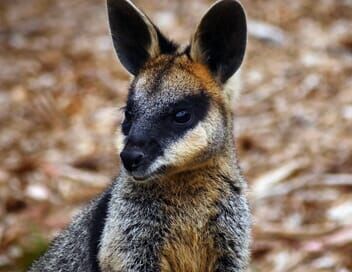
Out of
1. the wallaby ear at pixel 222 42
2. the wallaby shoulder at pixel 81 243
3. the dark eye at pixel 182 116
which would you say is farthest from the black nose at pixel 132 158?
the wallaby ear at pixel 222 42

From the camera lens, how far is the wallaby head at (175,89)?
16.4 ft

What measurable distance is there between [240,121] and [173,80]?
4871 mm

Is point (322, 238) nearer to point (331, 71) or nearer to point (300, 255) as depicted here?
point (300, 255)

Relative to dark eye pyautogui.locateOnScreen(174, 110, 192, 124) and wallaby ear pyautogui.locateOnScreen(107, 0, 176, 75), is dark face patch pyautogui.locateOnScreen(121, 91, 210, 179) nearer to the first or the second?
dark eye pyautogui.locateOnScreen(174, 110, 192, 124)

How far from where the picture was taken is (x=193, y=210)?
5246 mm

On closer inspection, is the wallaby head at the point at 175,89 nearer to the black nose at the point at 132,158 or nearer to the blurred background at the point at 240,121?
the black nose at the point at 132,158

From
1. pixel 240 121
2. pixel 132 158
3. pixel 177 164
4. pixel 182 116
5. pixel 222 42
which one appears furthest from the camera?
pixel 240 121

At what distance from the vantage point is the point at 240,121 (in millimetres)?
10047

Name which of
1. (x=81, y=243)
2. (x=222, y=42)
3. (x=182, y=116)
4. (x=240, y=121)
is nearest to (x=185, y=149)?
(x=182, y=116)

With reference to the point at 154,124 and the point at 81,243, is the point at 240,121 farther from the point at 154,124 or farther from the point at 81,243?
the point at 154,124

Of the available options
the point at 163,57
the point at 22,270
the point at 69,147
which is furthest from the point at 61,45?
the point at 163,57

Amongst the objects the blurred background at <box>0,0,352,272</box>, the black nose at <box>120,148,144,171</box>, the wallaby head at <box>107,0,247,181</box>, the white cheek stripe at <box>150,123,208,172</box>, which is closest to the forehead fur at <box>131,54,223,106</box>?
the wallaby head at <box>107,0,247,181</box>

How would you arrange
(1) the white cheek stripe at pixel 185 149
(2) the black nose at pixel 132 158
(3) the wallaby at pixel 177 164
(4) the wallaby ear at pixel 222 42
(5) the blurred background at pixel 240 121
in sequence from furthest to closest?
(5) the blurred background at pixel 240 121 → (4) the wallaby ear at pixel 222 42 → (3) the wallaby at pixel 177 164 → (1) the white cheek stripe at pixel 185 149 → (2) the black nose at pixel 132 158

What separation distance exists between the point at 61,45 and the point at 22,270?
5116mm
